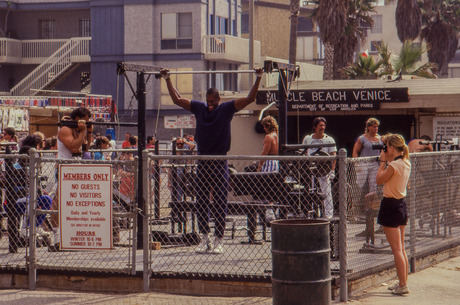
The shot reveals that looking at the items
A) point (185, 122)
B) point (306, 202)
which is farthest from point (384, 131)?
point (185, 122)

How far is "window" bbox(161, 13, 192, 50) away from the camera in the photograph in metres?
42.7

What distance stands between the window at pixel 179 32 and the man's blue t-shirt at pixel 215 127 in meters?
33.3

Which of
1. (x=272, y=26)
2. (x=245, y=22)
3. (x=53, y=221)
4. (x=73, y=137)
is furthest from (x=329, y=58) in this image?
(x=53, y=221)

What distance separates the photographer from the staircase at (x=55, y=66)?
1704 inches

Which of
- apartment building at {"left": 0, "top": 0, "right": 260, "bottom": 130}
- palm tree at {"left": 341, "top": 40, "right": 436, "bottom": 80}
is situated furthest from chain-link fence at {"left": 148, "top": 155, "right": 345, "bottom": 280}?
apartment building at {"left": 0, "top": 0, "right": 260, "bottom": 130}

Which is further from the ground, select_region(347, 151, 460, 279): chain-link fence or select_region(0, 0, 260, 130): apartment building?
select_region(0, 0, 260, 130): apartment building

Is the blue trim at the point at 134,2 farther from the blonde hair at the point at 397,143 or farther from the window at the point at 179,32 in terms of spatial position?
the blonde hair at the point at 397,143

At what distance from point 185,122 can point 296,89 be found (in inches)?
507

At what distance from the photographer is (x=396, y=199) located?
874 centimetres

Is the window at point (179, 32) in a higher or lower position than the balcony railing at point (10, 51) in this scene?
higher

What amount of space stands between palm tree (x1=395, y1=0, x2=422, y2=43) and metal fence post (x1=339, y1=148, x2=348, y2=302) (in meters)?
39.5

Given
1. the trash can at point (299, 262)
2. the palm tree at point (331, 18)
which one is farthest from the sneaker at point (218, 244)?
the palm tree at point (331, 18)

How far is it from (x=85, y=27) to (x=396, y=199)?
125 feet

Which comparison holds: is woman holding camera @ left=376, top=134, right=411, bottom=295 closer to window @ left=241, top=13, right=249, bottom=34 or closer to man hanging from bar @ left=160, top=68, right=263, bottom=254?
man hanging from bar @ left=160, top=68, right=263, bottom=254
